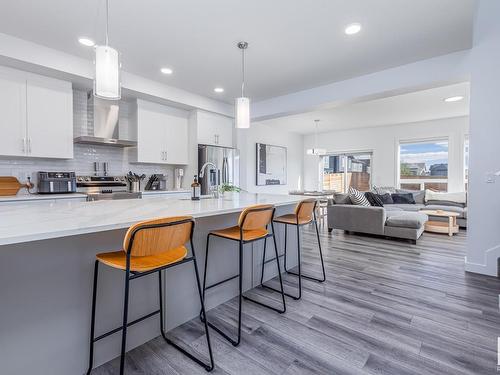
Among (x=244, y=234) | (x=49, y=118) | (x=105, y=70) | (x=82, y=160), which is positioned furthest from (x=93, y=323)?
(x=82, y=160)

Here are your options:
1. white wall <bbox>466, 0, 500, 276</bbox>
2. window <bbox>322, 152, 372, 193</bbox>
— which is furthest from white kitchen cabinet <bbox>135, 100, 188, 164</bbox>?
window <bbox>322, 152, 372, 193</bbox>

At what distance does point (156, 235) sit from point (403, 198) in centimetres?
644

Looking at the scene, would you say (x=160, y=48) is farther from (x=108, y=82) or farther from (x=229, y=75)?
(x=108, y=82)

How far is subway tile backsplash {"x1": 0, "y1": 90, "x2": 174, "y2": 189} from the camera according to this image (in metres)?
3.31

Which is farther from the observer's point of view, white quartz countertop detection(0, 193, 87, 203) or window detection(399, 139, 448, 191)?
window detection(399, 139, 448, 191)

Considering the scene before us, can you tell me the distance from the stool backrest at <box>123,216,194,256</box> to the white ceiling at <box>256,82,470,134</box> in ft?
15.8

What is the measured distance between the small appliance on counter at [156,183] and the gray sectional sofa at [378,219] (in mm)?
3188

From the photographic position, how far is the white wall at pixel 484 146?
2760 millimetres

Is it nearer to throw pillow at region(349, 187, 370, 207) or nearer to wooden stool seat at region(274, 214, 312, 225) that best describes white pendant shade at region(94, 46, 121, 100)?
wooden stool seat at region(274, 214, 312, 225)

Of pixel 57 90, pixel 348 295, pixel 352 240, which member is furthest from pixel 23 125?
pixel 352 240

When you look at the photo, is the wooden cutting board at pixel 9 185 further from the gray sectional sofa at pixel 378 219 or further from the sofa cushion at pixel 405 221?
the sofa cushion at pixel 405 221

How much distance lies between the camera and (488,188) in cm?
283

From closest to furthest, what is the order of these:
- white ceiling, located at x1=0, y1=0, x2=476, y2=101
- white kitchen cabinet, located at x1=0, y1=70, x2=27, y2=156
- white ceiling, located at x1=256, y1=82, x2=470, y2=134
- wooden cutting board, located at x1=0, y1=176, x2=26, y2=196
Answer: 1. white ceiling, located at x1=0, y1=0, x2=476, y2=101
2. white kitchen cabinet, located at x1=0, y1=70, x2=27, y2=156
3. wooden cutting board, located at x1=0, y1=176, x2=26, y2=196
4. white ceiling, located at x1=256, y1=82, x2=470, y2=134

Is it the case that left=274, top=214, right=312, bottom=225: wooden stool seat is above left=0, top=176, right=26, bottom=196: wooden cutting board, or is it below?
→ below
